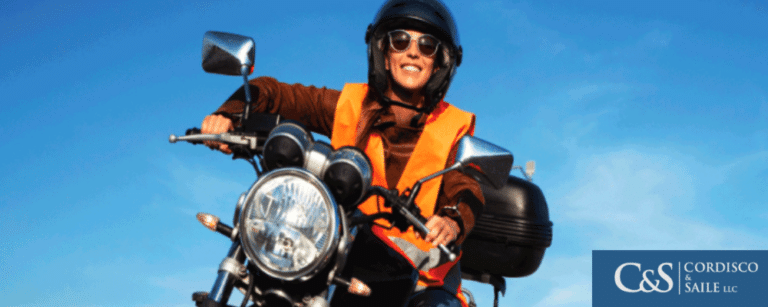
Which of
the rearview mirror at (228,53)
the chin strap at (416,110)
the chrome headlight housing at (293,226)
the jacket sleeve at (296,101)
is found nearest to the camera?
the chrome headlight housing at (293,226)

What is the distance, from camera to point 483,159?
2076mm

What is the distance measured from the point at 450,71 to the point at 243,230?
200 cm

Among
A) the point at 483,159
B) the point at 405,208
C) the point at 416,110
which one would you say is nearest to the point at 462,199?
the point at 416,110

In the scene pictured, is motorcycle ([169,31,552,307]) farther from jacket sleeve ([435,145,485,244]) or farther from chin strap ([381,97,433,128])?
chin strap ([381,97,433,128])

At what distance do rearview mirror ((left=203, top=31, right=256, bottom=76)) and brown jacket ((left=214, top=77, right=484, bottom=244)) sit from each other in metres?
0.51

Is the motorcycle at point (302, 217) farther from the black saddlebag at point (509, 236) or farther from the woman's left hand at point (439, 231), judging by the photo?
the black saddlebag at point (509, 236)

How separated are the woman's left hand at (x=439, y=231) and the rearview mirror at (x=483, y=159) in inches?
7.7

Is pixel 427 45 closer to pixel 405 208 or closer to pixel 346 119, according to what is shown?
pixel 346 119

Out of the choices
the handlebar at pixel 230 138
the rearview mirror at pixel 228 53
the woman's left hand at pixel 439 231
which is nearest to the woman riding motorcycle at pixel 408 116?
the rearview mirror at pixel 228 53

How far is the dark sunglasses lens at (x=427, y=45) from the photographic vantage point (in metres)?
3.36

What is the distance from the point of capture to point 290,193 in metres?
1.72

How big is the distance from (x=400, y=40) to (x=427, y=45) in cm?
15

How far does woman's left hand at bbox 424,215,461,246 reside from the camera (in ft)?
6.75

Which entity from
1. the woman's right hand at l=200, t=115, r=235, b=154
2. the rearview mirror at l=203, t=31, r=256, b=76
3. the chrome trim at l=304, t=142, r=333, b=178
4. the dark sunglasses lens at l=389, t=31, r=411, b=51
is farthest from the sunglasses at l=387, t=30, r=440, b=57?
the chrome trim at l=304, t=142, r=333, b=178
